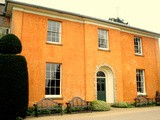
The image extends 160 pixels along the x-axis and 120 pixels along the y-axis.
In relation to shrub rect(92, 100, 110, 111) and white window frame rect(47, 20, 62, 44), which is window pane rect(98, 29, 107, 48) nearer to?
white window frame rect(47, 20, 62, 44)

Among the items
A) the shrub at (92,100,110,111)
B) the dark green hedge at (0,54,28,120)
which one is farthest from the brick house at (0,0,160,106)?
the dark green hedge at (0,54,28,120)

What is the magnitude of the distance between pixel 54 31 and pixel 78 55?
2.76 meters

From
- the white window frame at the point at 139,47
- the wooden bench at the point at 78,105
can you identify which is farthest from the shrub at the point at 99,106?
the white window frame at the point at 139,47

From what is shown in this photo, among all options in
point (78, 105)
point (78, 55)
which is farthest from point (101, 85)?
point (78, 105)

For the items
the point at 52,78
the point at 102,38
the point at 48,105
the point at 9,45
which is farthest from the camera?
the point at 102,38

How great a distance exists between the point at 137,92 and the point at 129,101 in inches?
58.6

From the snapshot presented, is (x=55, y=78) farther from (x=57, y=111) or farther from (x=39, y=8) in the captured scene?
(x=39, y=8)

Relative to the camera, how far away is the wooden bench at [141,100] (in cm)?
1836

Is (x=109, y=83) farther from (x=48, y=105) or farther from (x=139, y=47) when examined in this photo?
(x=48, y=105)

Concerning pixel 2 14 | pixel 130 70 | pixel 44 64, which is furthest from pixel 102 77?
pixel 2 14

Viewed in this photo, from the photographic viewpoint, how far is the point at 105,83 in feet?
60.0

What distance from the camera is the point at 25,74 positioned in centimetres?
1209

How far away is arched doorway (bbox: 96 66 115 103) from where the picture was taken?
58.5ft

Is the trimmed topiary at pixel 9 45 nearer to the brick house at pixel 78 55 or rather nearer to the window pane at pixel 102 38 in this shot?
the brick house at pixel 78 55
